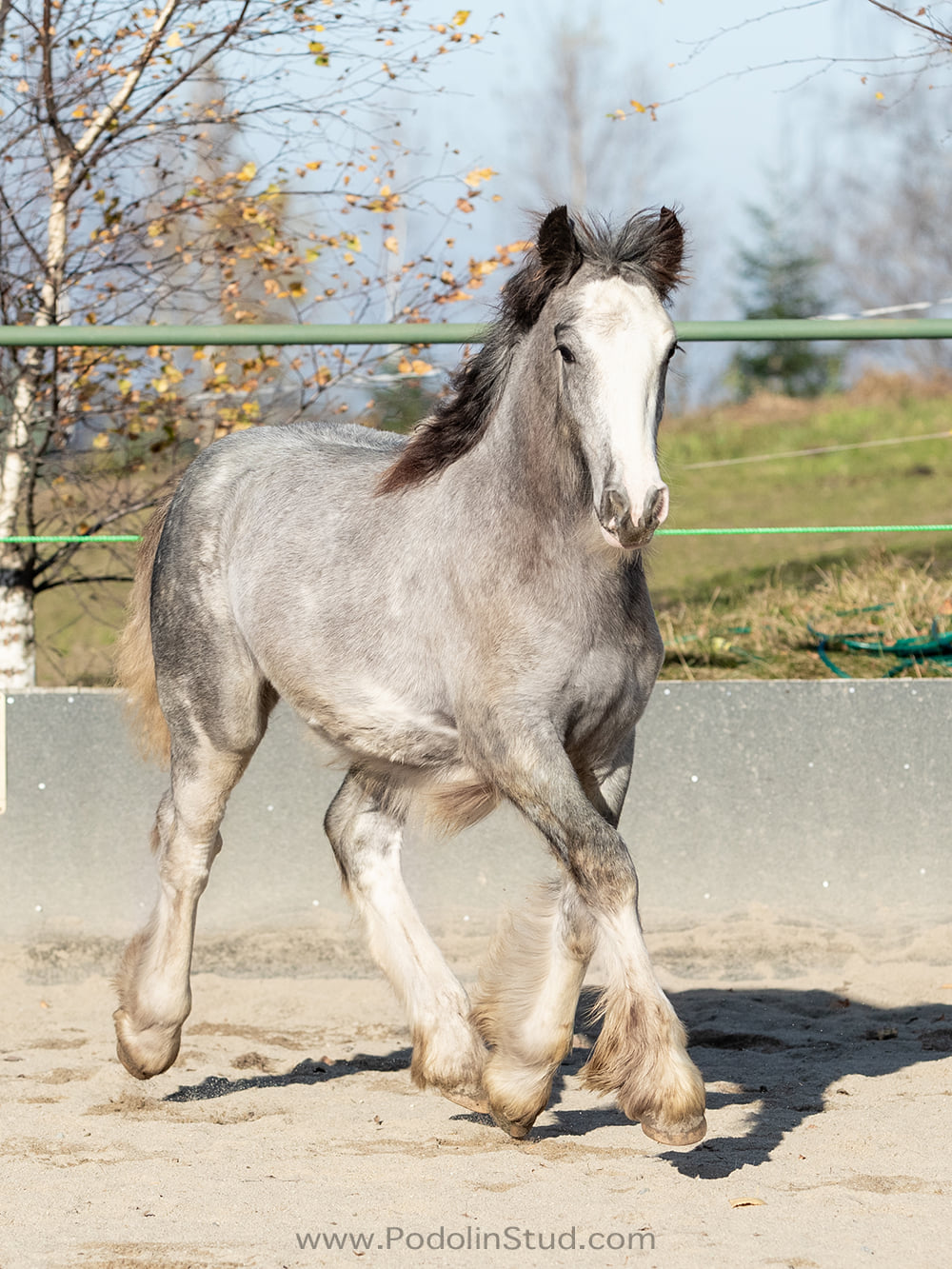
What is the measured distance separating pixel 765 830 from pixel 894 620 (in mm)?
1494

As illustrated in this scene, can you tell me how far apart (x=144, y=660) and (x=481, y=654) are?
5.86ft

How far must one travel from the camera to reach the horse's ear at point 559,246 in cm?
314

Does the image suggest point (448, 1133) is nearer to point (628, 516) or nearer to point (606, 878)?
point (606, 878)

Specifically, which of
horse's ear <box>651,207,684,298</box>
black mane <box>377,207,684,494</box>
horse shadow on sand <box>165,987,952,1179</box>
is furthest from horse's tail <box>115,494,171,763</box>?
horse's ear <box>651,207,684,298</box>

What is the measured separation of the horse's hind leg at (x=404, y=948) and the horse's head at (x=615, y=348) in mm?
1499

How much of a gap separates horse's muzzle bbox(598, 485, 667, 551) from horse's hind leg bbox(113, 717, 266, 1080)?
6.02 feet

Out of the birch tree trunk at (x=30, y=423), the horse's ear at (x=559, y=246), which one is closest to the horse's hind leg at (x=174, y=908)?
the horse's ear at (x=559, y=246)

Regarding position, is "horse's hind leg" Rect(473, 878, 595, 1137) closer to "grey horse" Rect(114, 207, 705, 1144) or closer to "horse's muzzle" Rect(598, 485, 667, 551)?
"grey horse" Rect(114, 207, 705, 1144)

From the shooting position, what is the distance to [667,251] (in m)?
3.31

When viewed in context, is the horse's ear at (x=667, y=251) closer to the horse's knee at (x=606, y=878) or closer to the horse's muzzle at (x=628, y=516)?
the horse's muzzle at (x=628, y=516)

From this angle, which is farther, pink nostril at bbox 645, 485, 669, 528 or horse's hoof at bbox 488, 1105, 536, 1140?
horse's hoof at bbox 488, 1105, 536, 1140

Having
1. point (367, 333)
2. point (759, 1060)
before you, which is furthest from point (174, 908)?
point (367, 333)

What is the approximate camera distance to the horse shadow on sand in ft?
11.9

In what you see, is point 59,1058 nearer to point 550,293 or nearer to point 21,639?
point 21,639
